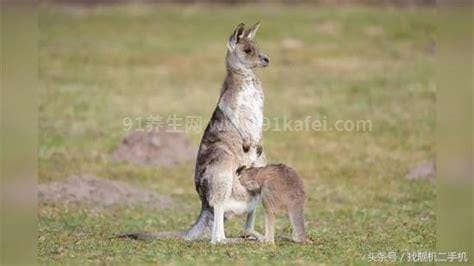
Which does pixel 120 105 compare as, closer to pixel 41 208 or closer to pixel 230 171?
pixel 41 208

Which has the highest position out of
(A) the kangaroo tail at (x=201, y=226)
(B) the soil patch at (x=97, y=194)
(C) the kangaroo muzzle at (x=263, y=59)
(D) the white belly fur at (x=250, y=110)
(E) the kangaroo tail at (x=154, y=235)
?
(C) the kangaroo muzzle at (x=263, y=59)

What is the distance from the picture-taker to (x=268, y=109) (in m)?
26.7

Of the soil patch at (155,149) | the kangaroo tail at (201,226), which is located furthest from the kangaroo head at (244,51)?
the soil patch at (155,149)

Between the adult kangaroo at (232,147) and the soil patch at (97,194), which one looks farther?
the soil patch at (97,194)

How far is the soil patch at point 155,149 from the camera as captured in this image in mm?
21516

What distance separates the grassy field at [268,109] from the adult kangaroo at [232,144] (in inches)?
19.7

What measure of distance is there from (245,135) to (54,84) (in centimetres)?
1796

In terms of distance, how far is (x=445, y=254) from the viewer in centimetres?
1077

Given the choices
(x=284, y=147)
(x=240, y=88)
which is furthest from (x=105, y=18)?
(x=240, y=88)

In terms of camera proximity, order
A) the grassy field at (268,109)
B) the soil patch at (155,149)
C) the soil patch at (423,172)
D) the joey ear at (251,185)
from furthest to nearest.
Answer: the soil patch at (155,149), the soil patch at (423,172), the grassy field at (268,109), the joey ear at (251,185)

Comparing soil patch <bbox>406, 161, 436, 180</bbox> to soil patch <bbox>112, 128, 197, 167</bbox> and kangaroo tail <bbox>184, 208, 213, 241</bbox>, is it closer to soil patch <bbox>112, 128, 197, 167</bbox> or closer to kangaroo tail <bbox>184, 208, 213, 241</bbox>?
soil patch <bbox>112, 128, 197, 167</bbox>

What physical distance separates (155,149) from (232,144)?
8.96m

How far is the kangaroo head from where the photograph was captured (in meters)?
13.1

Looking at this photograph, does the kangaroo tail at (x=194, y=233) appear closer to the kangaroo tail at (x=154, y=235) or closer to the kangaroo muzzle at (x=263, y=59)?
the kangaroo tail at (x=154, y=235)
